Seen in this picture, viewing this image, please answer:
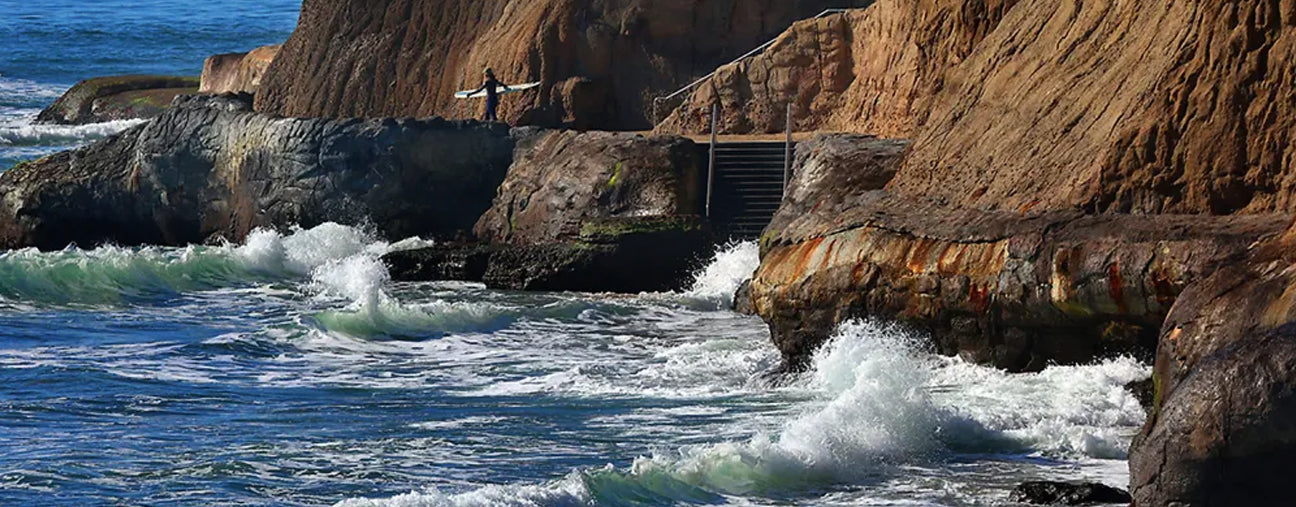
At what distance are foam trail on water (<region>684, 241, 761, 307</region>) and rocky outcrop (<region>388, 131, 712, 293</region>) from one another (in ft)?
0.92

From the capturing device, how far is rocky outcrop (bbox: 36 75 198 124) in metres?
62.9

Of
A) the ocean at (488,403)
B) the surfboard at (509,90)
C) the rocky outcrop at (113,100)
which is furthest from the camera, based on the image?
the rocky outcrop at (113,100)

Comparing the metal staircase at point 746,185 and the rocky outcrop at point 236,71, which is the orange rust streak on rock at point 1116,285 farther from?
the rocky outcrop at point 236,71

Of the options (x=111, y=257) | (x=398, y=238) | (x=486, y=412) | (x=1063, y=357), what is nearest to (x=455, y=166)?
(x=398, y=238)

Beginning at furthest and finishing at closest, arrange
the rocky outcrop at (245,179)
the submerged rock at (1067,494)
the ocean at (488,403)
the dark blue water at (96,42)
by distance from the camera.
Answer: the dark blue water at (96,42), the rocky outcrop at (245,179), the ocean at (488,403), the submerged rock at (1067,494)

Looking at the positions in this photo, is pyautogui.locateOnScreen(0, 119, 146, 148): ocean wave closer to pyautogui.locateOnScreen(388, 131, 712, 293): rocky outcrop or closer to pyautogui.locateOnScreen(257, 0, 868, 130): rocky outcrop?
pyautogui.locateOnScreen(257, 0, 868, 130): rocky outcrop

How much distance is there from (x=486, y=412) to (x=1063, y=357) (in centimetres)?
498

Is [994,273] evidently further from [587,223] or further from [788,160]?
[587,223]

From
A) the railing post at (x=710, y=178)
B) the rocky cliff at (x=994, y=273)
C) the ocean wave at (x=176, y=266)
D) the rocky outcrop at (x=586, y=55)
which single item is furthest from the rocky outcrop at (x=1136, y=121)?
the rocky outcrop at (x=586, y=55)

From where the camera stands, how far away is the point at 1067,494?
50.5 ft

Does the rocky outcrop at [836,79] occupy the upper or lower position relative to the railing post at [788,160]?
upper

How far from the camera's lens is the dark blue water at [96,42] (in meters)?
61.2

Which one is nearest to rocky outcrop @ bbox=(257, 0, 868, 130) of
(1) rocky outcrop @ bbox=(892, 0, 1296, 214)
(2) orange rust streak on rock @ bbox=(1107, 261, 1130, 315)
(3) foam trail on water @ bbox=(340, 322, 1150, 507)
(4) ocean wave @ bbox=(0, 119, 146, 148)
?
(1) rocky outcrop @ bbox=(892, 0, 1296, 214)

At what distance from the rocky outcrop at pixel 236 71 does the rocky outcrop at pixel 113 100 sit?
2804 millimetres
